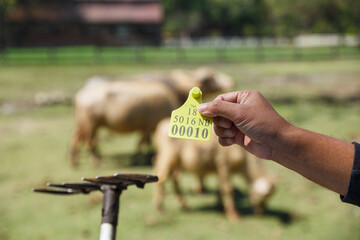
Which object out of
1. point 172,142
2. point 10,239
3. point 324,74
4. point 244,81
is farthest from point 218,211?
point 324,74

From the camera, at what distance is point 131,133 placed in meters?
6.70

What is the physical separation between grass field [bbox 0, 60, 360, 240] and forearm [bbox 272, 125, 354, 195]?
322 centimetres

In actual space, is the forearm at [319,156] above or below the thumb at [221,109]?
below

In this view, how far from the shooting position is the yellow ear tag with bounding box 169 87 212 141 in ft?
4.10

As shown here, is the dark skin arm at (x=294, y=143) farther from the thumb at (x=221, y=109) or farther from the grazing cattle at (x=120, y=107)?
the grazing cattle at (x=120, y=107)

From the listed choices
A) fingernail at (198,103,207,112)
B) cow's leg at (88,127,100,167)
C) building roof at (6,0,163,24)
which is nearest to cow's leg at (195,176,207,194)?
cow's leg at (88,127,100,167)

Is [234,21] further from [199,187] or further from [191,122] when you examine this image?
[191,122]

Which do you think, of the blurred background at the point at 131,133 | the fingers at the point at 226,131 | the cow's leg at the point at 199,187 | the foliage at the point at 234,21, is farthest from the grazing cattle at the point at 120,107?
the foliage at the point at 234,21

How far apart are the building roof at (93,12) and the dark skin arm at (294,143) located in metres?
30.1

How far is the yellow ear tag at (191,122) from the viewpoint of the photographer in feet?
4.10

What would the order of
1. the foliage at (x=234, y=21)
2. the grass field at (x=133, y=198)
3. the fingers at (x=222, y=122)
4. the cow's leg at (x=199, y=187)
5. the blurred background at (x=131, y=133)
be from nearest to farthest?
the fingers at (x=222, y=122), the grass field at (x=133, y=198), the blurred background at (x=131, y=133), the cow's leg at (x=199, y=187), the foliage at (x=234, y=21)

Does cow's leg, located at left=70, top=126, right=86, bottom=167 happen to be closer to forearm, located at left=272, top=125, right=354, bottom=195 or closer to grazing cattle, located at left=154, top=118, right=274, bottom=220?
grazing cattle, located at left=154, top=118, right=274, bottom=220

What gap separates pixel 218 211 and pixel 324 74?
13.2 meters

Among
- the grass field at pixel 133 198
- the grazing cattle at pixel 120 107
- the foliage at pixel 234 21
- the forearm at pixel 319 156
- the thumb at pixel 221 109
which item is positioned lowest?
the grass field at pixel 133 198
